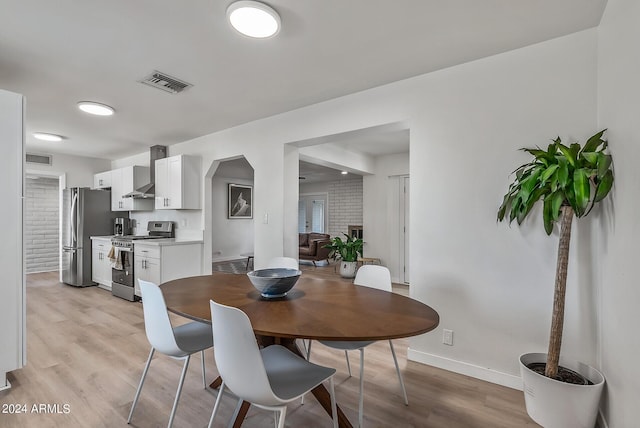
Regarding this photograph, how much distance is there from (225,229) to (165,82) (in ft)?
19.3

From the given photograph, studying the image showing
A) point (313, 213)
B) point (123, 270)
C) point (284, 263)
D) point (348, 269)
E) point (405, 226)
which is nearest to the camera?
point (284, 263)

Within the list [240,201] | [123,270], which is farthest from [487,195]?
[240,201]

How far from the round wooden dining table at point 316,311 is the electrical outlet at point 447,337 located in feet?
3.06

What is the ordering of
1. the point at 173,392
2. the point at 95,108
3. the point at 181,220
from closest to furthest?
the point at 173,392 < the point at 95,108 < the point at 181,220

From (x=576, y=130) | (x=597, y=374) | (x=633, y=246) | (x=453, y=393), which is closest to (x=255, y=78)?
(x=576, y=130)

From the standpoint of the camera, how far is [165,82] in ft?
9.11

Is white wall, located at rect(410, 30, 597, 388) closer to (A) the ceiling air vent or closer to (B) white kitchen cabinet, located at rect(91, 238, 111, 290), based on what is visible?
(A) the ceiling air vent

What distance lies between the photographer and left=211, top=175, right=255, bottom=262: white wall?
810 centimetres

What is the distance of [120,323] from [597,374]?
4.21 meters

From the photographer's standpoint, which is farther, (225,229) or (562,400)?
(225,229)

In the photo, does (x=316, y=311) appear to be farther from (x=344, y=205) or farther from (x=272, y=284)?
(x=344, y=205)

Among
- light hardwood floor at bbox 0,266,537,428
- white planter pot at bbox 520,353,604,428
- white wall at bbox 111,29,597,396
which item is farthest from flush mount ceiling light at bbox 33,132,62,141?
white planter pot at bbox 520,353,604,428

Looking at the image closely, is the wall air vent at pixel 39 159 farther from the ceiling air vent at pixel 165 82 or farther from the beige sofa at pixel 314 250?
the beige sofa at pixel 314 250

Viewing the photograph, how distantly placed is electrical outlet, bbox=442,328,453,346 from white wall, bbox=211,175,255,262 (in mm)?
6594
